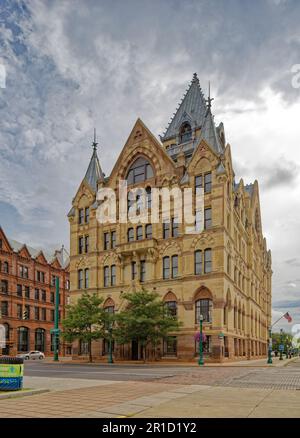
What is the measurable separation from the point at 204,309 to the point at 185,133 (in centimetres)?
2562

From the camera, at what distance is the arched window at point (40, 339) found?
77.9m

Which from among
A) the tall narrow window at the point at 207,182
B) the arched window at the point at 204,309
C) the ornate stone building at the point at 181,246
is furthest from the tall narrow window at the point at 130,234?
the arched window at the point at 204,309

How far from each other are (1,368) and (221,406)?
7243 millimetres

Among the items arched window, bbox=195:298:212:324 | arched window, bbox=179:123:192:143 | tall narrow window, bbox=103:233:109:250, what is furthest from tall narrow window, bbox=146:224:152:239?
arched window, bbox=179:123:192:143

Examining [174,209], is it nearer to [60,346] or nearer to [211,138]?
[211,138]

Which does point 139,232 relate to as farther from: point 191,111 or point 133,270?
point 191,111

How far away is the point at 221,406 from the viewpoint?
464 inches

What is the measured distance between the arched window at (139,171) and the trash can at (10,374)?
133 feet

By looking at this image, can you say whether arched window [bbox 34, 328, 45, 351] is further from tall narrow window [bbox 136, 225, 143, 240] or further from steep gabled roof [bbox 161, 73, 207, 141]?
steep gabled roof [bbox 161, 73, 207, 141]

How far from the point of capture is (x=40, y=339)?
259ft

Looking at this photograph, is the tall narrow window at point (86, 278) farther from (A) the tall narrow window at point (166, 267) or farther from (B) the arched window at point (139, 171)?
(B) the arched window at point (139, 171)

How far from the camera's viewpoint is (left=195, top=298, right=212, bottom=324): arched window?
4641 centimetres

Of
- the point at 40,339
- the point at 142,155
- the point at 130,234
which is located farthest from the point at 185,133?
the point at 40,339

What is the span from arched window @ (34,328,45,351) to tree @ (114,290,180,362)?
36.4 m
